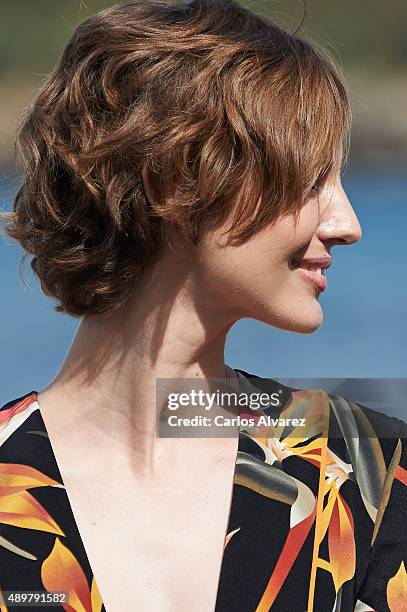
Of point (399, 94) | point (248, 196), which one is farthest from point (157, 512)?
point (399, 94)

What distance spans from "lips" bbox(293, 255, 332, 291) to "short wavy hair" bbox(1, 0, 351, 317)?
0.07m

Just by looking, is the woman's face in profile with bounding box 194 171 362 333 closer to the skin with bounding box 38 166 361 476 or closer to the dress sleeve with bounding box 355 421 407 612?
the skin with bounding box 38 166 361 476

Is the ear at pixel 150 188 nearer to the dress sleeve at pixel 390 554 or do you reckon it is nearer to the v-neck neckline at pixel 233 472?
the v-neck neckline at pixel 233 472

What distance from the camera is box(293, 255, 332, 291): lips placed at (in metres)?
1.21

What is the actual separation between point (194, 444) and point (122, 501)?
130mm

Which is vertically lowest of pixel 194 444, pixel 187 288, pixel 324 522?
pixel 324 522

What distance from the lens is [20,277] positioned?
1485 mm

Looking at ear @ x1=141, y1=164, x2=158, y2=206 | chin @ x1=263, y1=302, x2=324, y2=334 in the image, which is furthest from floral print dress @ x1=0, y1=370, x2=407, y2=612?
ear @ x1=141, y1=164, x2=158, y2=206

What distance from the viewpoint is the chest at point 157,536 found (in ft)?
3.88

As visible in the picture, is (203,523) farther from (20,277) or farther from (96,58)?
(96,58)

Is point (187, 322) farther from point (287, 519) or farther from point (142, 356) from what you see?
point (287, 519)

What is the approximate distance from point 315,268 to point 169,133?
0.26m

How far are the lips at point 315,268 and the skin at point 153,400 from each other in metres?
0.01

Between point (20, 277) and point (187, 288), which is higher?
point (20, 277)
